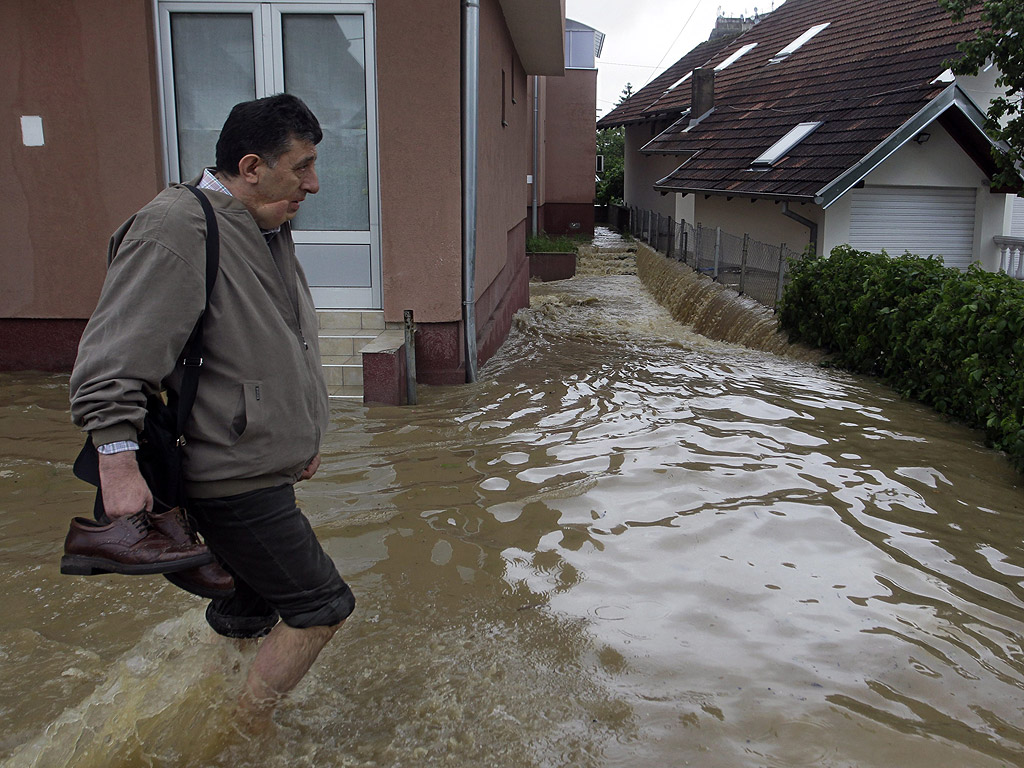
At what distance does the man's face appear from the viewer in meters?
2.64

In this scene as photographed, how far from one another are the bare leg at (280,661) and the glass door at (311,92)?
5.89 metres

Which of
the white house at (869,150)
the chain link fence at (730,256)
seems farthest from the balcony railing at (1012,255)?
the chain link fence at (730,256)

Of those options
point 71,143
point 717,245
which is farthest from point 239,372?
point 717,245

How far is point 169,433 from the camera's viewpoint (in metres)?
2.44

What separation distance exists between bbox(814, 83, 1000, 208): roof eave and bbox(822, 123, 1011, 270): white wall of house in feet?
4.14

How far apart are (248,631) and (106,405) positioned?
1037 mm

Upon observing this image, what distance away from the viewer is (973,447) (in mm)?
6496

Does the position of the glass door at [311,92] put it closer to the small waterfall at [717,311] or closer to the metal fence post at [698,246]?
the small waterfall at [717,311]

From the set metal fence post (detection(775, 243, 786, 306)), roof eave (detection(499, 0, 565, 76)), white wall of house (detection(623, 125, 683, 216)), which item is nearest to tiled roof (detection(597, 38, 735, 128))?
white wall of house (detection(623, 125, 683, 216))

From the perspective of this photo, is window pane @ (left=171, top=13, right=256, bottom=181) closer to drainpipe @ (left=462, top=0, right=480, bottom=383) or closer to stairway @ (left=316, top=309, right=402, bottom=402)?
stairway @ (left=316, top=309, right=402, bottom=402)

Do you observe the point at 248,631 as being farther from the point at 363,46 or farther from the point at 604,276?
the point at 604,276

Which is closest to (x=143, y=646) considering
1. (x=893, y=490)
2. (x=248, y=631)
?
(x=248, y=631)

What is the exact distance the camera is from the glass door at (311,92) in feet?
26.3

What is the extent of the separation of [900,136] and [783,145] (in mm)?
2879
